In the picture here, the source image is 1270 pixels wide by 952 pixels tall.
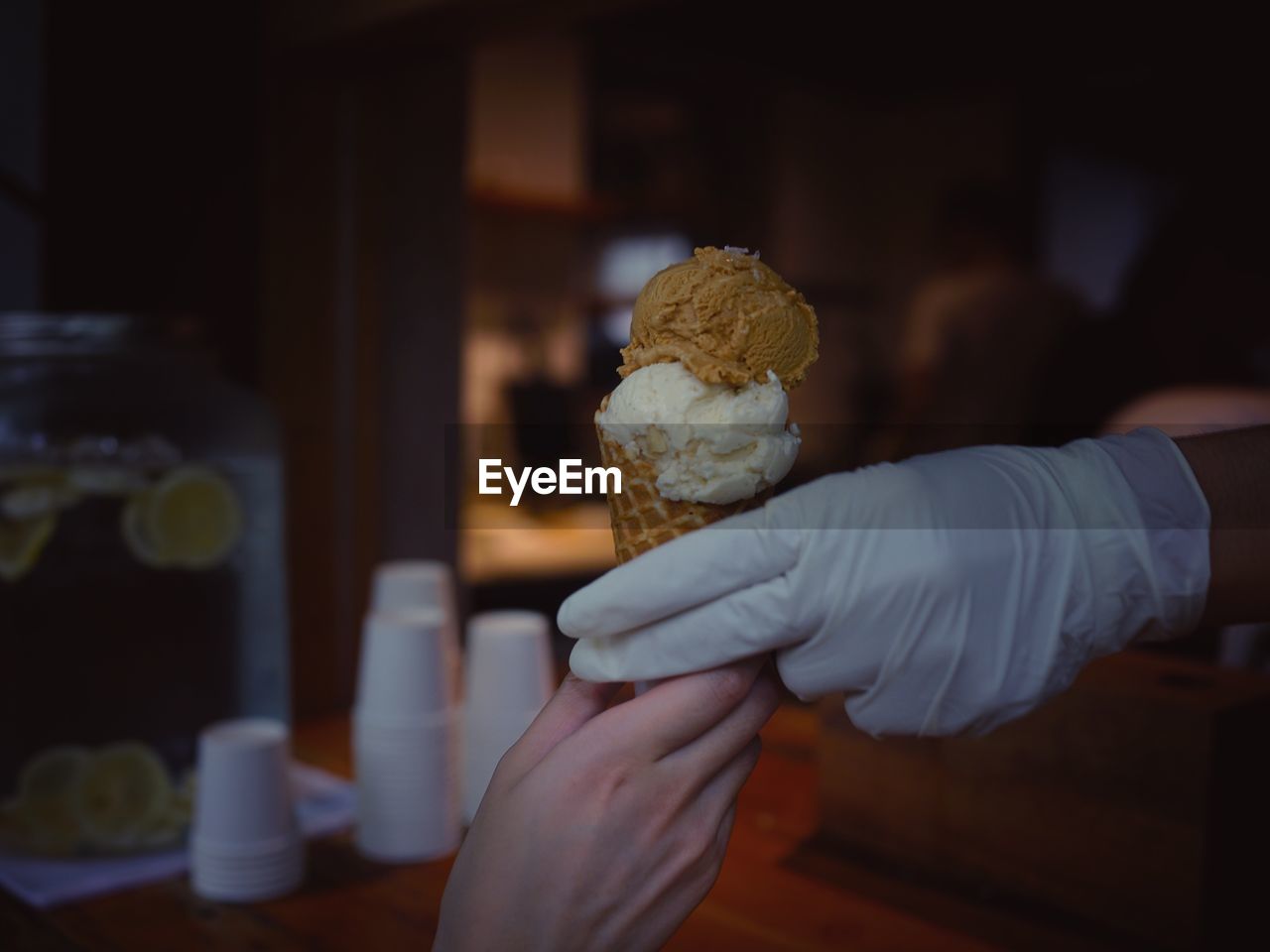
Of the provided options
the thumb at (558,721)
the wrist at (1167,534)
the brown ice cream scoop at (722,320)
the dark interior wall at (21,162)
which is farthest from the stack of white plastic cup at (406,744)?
the dark interior wall at (21,162)

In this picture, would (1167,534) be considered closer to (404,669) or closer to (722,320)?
(722,320)

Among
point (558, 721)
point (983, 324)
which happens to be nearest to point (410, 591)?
point (558, 721)

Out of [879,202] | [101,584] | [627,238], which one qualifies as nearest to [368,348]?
[101,584]

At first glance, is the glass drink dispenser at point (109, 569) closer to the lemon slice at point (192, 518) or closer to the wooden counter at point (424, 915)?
the lemon slice at point (192, 518)

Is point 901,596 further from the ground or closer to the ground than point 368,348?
closer to the ground

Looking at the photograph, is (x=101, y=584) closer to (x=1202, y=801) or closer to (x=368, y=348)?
(x=368, y=348)

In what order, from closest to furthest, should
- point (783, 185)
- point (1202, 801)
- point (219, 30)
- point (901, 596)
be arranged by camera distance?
point (901, 596)
point (1202, 801)
point (219, 30)
point (783, 185)
